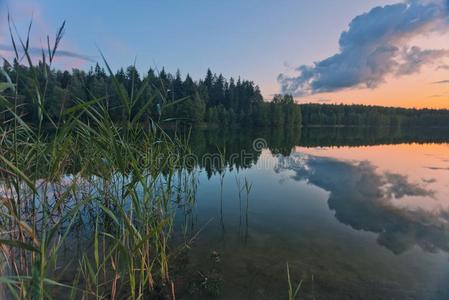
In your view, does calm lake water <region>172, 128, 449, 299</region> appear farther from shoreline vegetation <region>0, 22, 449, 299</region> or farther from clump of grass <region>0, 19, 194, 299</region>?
clump of grass <region>0, 19, 194, 299</region>

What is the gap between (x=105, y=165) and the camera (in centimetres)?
416

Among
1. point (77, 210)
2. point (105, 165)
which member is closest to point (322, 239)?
point (105, 165)

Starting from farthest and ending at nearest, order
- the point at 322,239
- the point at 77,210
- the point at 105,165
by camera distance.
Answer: the point at 322,239, the point at 105,165, the point at 77,210

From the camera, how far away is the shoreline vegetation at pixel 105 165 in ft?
6.04

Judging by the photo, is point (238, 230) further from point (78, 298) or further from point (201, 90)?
point (201, 90)

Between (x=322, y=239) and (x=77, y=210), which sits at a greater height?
(x=77, y=210)

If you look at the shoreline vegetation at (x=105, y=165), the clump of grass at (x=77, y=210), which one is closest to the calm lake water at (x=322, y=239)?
the shoreline vegetation at (x=105, y=165)

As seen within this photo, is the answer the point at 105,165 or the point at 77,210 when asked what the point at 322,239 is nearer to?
the point at 105,165

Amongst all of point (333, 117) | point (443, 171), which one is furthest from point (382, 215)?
point (333, 117)

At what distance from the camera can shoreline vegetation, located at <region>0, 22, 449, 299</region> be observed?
1.84m

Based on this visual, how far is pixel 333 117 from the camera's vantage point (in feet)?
314

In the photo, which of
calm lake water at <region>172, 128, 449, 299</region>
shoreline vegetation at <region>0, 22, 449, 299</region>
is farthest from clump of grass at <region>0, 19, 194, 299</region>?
calm lake water at <region>172, 128, 449, 299</region>

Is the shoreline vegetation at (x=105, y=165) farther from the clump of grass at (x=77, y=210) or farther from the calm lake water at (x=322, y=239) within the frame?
the calm lake water at (x=322, y=239)

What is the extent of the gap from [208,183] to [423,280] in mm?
6836
